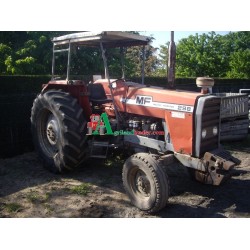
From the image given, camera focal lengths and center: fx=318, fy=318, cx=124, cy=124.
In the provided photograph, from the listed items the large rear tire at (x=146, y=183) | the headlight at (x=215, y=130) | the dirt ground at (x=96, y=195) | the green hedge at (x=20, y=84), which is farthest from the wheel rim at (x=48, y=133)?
the headlight at (x=215, y=130)

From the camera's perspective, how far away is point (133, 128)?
17.7ft

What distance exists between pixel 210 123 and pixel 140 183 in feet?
4.48

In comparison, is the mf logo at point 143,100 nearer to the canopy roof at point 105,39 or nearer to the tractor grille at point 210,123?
the tractor grille at point 210,123

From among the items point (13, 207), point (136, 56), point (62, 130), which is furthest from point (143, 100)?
point (136, 56)

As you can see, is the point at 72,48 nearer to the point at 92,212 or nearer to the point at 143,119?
the point at 143,119

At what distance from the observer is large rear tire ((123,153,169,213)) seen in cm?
423

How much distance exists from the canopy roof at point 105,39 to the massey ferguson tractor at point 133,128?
0.02m

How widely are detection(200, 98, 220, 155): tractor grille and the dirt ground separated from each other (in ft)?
1.87

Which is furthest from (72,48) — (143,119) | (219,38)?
(219,38)

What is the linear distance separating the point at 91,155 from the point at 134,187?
1330mm

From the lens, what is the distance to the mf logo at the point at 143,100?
5129 mm

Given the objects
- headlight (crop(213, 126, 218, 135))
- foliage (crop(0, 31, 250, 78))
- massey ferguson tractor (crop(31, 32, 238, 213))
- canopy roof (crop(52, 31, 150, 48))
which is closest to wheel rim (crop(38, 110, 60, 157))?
massey ferguson tractor (crop(31, 32, 238, 213))

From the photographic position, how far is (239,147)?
8625 mm

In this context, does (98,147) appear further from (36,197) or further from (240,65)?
(240,65)
